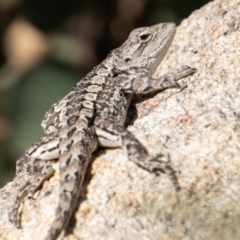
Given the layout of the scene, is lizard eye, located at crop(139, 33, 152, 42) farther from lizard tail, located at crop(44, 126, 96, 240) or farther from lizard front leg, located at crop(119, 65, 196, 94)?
lizard tail, located at crop(44, 126, 96, 240)

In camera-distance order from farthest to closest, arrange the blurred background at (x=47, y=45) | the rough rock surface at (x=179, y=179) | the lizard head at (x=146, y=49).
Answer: the blurred background at (x=47, y=45) < the lizard head at (x=146, y=49) < the rough rock surface at (x=179, y=179)

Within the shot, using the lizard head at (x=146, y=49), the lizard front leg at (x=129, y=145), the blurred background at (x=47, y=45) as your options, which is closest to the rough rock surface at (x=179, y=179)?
the lizard front leg at (x=129, y=145)

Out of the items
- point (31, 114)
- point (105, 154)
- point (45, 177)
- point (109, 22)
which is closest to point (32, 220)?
point (45, 177)

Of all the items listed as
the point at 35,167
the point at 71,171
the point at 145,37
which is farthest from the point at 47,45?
the point at 71,171

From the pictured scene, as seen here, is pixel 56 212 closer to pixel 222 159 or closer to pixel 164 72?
pixel 222 159

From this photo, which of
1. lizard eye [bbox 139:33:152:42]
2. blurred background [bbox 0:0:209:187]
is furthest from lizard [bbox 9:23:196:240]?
blurred background [bbox 0:0:209:187]

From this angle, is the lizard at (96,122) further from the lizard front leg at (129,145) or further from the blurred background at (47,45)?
the blurred background at (47,45)

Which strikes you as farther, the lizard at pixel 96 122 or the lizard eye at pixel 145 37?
the lizard eye at pixel 145 37
